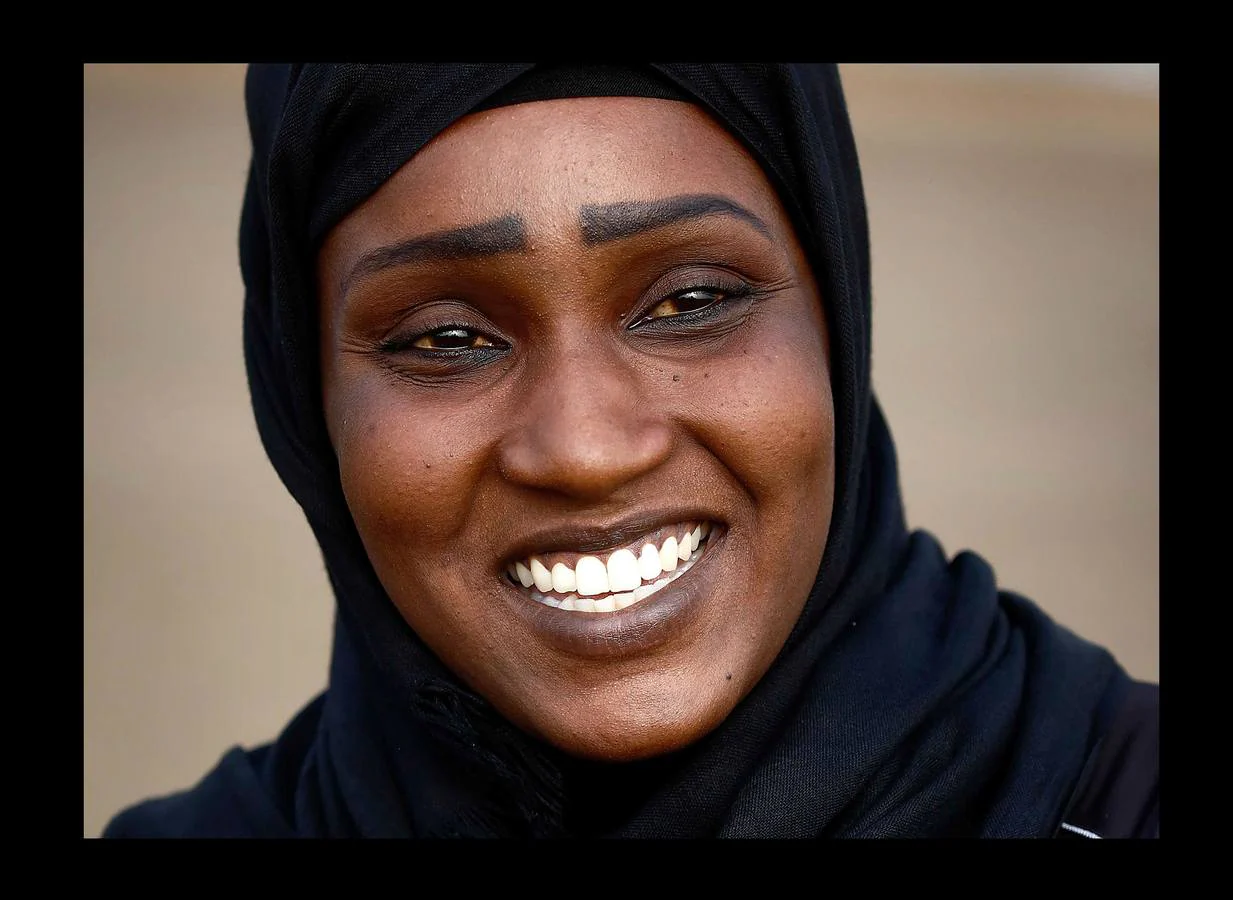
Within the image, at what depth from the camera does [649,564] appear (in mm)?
2057

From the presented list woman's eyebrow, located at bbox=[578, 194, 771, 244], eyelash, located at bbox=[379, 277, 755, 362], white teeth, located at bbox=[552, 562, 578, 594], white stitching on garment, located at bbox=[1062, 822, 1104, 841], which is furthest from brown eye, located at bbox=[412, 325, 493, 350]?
white stitching on garment, located at bbox=[1062, 822, 1104, 841]

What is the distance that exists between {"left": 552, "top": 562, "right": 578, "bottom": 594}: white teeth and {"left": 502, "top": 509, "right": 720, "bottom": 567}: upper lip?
0.03m

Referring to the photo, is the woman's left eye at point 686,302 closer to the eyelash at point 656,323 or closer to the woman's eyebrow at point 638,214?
the eyelash at point 656,323

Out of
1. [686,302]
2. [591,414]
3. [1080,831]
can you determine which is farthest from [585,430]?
[1080,831]

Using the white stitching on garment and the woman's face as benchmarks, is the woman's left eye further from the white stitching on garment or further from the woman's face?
the white stitching on garment

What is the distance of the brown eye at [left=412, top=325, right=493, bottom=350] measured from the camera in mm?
2105

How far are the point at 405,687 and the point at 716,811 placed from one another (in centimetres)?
53

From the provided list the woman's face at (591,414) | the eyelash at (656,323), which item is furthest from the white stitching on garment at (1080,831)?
the eyelash at (656,323)

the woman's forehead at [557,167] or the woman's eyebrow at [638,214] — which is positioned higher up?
the woman's forehead at [557,167]

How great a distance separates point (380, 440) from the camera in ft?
6.95

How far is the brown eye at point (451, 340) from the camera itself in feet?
6.91

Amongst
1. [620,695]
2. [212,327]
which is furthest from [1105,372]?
[620,695]

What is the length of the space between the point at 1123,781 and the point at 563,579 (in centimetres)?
94

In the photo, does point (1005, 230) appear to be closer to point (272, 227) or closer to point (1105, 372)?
point (1105, 372)
